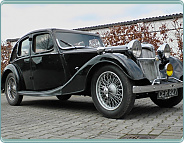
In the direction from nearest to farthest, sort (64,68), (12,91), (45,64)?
(64,68)
(45,64)
(12,91)

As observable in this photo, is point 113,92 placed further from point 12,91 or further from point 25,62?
point 12,91

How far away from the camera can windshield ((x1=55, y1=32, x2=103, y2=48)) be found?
547 centimetres

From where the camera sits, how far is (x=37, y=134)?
10.5ft

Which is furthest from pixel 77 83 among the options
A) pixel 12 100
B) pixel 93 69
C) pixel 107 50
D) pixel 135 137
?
pixel 12 100

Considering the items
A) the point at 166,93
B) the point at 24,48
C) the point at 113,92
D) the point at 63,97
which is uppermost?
the point at 24,48

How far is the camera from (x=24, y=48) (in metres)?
6.31

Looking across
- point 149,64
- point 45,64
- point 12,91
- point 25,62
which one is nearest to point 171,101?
point 149,64

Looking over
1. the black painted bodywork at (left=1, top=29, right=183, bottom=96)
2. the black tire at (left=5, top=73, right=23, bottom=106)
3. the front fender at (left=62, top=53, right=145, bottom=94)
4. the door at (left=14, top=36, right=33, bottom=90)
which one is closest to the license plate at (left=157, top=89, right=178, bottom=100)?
the black painted bodywork at (left=1, top=29, right=183, bottom=96)

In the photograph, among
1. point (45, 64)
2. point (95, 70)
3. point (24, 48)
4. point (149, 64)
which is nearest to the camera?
point (95, 70)

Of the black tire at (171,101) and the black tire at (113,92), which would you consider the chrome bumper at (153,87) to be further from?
the black tire at (171,101)

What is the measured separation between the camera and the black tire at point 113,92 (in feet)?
12.8

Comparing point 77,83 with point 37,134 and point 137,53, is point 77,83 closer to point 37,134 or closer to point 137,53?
point 137,53

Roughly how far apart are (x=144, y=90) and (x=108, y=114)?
765 millimetres

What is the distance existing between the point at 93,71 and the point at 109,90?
50 centimetres
